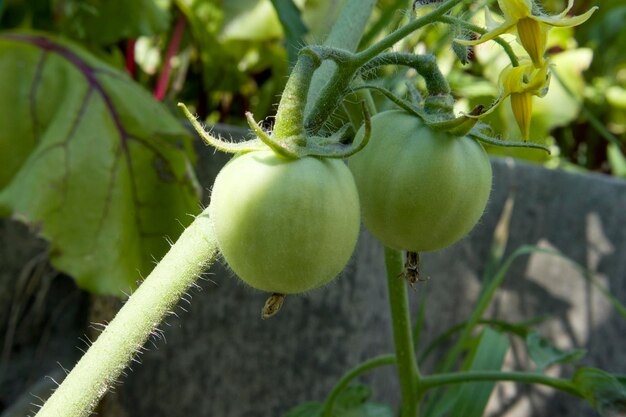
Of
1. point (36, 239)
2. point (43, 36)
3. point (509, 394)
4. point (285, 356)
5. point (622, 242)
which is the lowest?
point (509, 394)

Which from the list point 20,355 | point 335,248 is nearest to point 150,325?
point 335,248

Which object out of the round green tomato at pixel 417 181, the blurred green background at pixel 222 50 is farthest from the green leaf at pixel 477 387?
the round green tomato at pixel 417 181

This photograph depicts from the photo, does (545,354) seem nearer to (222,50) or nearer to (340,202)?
(340,202)

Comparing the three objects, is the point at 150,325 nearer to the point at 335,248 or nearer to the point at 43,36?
the point at 335,248

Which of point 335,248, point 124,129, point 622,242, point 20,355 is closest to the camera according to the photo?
point 335,248

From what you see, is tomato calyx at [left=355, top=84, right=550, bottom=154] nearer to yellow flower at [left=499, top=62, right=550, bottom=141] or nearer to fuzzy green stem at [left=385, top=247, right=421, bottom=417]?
yellow flower at [left=499, top=62, right=550, bottom=141]

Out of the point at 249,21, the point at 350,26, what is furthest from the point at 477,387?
the point at 249,21
